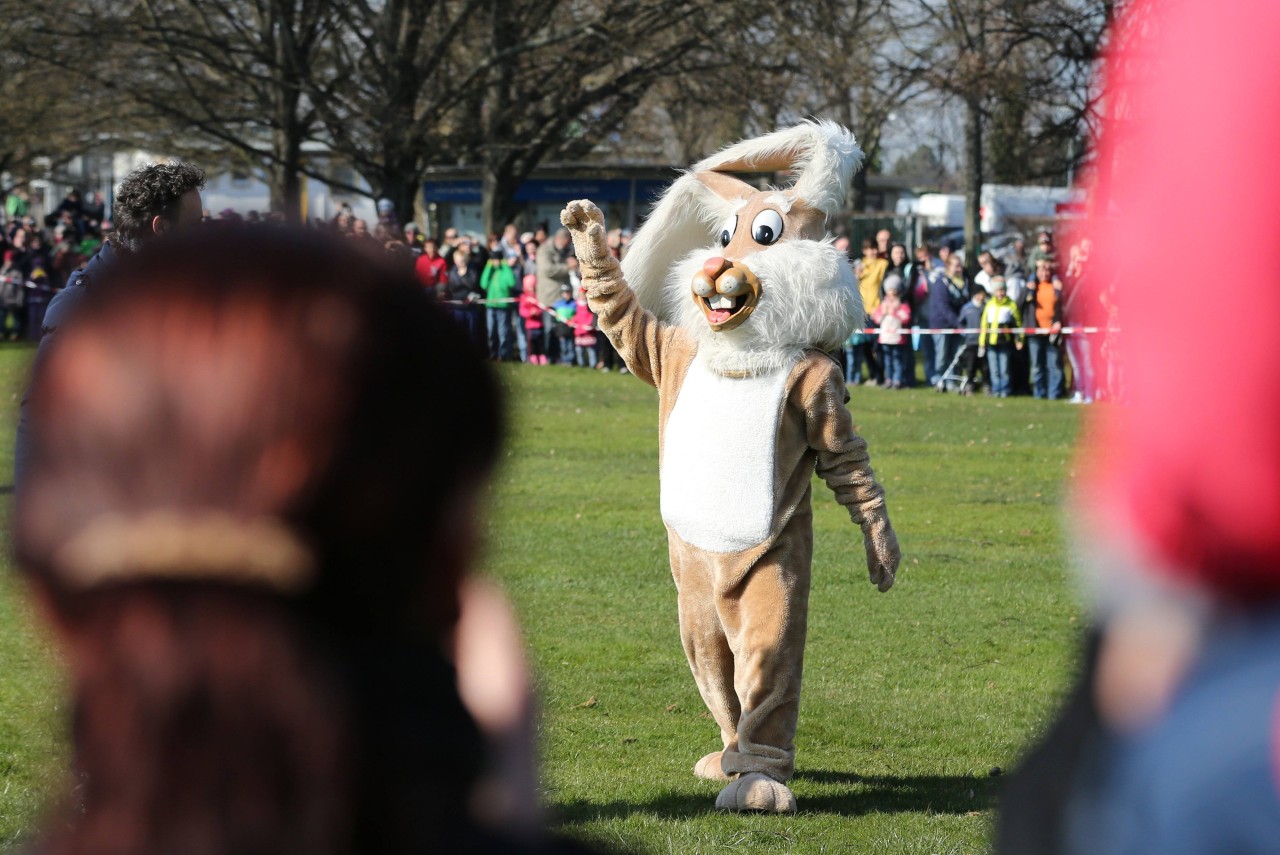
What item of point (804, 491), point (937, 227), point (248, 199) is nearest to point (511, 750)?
point (804, 491)

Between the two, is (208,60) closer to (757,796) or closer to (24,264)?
(24,264)

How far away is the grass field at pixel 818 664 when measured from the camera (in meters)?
5.25

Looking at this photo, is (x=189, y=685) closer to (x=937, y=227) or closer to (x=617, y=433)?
(x=617, y=433)

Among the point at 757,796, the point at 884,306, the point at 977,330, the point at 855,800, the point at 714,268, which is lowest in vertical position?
the point at 855,800

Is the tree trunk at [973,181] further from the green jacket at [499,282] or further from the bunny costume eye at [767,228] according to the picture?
the bunny costume eye at [767,228]

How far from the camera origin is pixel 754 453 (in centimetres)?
523

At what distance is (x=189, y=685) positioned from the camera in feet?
3.85

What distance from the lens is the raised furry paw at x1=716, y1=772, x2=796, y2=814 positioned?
17.1 ft

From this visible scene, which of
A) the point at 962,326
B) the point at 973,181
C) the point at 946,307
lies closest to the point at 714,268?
the point at 946,307

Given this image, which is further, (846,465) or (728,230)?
(728,230)

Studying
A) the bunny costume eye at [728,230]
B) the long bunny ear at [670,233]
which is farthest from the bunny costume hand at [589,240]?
the bunny costume eye at [728,230]

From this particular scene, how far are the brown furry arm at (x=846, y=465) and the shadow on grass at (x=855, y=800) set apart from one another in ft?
2.61

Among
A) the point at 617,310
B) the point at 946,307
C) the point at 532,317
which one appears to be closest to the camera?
the point at 617,310

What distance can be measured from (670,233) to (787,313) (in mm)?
924
